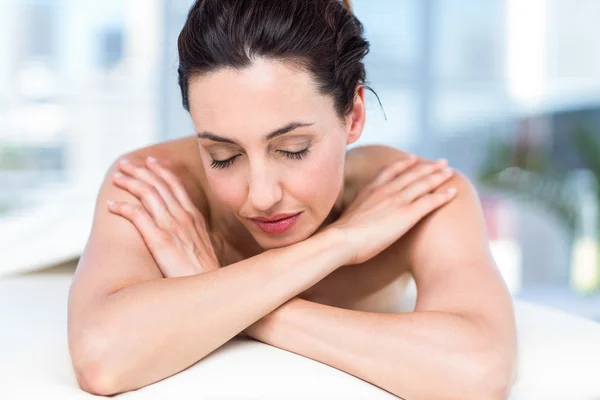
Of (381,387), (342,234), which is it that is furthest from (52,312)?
(381,387)

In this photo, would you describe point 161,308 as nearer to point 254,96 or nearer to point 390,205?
point 254,96

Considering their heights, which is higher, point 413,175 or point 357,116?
point 357,116

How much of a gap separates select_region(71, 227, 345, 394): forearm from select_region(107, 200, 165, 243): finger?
8.0 inches

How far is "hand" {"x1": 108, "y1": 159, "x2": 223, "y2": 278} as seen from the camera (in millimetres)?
1454

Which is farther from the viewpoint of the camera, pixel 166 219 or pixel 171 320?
pixel 166 219

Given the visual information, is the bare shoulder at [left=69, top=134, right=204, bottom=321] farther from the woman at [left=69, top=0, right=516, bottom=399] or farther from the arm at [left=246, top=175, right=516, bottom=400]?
the arm at [left=246, top=175, right=516, bottom=400]

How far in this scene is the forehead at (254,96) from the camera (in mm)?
1334

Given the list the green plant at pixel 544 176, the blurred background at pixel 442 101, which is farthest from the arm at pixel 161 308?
the green plant at pixel 544 176

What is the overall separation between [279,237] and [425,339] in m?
0.41

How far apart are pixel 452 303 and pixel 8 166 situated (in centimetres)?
459

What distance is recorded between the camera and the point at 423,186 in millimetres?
1661

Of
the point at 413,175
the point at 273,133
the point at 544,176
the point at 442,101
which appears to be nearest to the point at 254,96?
the point at 273,133

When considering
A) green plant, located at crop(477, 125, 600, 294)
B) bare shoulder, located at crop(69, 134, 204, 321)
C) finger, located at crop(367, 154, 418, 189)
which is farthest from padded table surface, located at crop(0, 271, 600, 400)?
green plant, located at crop(477, 125, 600, 294)

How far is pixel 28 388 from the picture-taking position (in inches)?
46.5
